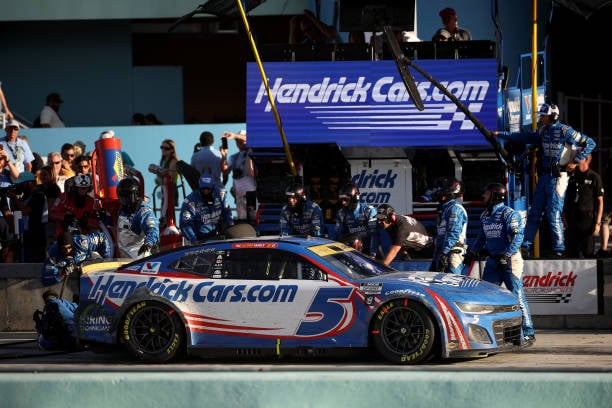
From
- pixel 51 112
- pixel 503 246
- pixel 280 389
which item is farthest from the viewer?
pixel 51 112

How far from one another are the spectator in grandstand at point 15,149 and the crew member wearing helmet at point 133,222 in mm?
4225

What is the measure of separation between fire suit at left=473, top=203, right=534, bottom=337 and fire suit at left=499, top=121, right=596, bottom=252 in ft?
6.50

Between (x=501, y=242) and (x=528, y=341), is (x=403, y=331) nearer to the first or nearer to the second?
(x=528, y=341)

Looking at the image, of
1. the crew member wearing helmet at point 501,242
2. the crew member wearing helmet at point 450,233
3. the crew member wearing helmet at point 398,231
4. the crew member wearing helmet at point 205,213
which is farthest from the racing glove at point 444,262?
the crew member wearing helmet at point 205,213

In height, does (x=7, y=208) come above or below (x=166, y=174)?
below

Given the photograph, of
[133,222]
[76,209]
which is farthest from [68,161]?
[133,222]

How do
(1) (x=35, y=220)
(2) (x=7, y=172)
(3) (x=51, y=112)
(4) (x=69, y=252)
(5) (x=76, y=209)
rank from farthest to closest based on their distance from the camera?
(3) (x=51, y=112), (2) (x=7, y=172), (1) (x=35, y=220), (5) (x=76, y=209), (4) (x=69, y=252)

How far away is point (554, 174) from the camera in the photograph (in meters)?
15.2

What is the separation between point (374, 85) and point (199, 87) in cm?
1057

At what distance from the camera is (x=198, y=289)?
11.5 metres

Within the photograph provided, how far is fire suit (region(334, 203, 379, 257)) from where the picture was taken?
596 inches

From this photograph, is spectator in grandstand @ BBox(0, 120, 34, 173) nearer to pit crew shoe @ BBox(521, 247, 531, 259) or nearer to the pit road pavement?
the pit road pavement

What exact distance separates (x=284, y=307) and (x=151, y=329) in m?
1.33

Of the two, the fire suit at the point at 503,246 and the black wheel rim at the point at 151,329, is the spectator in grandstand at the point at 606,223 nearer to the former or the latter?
the fire suit at the point at 503,246
